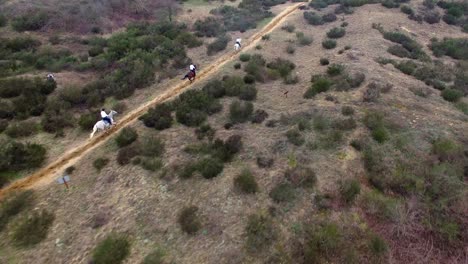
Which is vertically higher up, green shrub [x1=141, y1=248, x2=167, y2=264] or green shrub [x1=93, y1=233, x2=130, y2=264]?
green shrub [x1=93, y1=233, x2=130, y2=264]

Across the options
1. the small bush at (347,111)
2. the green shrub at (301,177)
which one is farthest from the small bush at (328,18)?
the green shrub at (301,177)

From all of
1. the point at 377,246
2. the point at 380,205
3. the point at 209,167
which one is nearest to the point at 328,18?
the point at 380,205

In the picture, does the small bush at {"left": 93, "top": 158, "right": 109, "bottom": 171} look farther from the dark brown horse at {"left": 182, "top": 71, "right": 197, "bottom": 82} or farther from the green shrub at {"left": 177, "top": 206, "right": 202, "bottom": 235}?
the dark brown horse at {"left": 182, "top": 71, "right": 197, "bottom": 82}

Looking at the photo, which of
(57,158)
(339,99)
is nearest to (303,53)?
(339,99)

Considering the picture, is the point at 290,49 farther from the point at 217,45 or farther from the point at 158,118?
the point at 158,118

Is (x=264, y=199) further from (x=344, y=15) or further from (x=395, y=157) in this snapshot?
(x=344, y=15)

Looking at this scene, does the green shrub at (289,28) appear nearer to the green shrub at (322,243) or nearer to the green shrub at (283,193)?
the green shrub at (283,193)

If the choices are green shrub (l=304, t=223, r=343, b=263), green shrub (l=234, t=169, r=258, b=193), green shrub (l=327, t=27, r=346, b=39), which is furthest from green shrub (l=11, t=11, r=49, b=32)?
green shrub (l=304, t=223, r=343, b=263)
